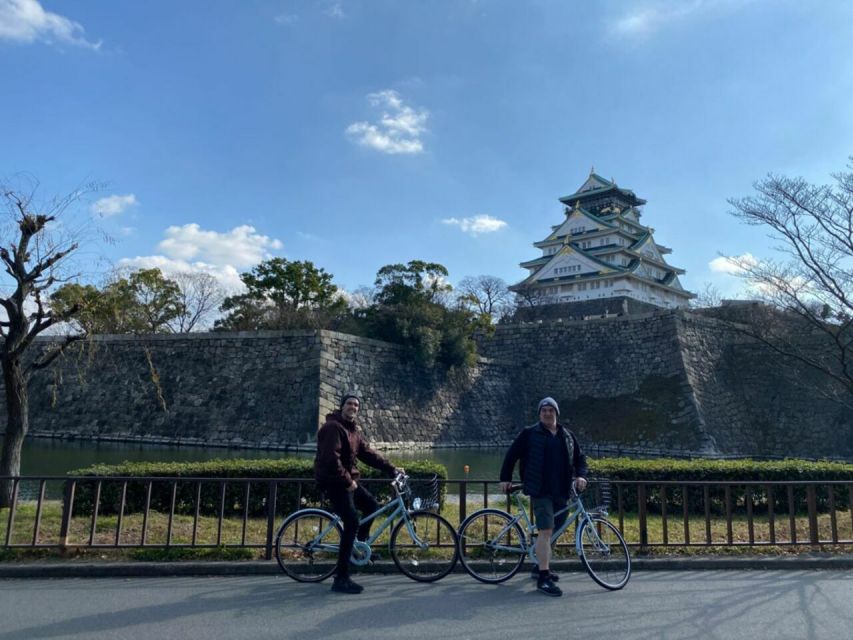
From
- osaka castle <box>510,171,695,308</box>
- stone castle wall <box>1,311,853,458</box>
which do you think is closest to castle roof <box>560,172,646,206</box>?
osaka castle <box>510,171,695,308</box>

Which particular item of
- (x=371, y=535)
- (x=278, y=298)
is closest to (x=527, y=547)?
(x=371, y=535)

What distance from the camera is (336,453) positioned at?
4.61 metres

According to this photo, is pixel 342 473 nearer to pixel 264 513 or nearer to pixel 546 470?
pixel 546 470

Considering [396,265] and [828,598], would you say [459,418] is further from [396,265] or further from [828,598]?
[828,598]

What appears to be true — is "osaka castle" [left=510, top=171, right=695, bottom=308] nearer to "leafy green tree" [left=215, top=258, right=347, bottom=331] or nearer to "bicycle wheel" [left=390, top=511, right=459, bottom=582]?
"leafy green tree" [left=215, top=258, right=347, bottom=331]

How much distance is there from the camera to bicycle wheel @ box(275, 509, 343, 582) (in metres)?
4.85

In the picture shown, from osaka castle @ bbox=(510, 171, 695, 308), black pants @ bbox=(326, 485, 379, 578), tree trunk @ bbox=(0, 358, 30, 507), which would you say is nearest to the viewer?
black pants @ bbox=(326, 485, 379, 578)

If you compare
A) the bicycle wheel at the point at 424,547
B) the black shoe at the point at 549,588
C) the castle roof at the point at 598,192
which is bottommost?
the black shoe at the point at 549,588

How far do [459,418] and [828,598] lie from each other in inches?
781

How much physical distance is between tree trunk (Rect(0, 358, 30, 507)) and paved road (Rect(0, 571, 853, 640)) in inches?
124

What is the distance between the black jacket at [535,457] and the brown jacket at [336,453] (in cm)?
127

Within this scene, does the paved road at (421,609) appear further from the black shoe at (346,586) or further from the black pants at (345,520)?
the black pants at (345,520)

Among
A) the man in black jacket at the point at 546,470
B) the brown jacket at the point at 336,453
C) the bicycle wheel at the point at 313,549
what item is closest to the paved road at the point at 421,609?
the bicycle wheel at the point at 313,549

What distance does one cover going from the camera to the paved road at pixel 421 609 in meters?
3.66
